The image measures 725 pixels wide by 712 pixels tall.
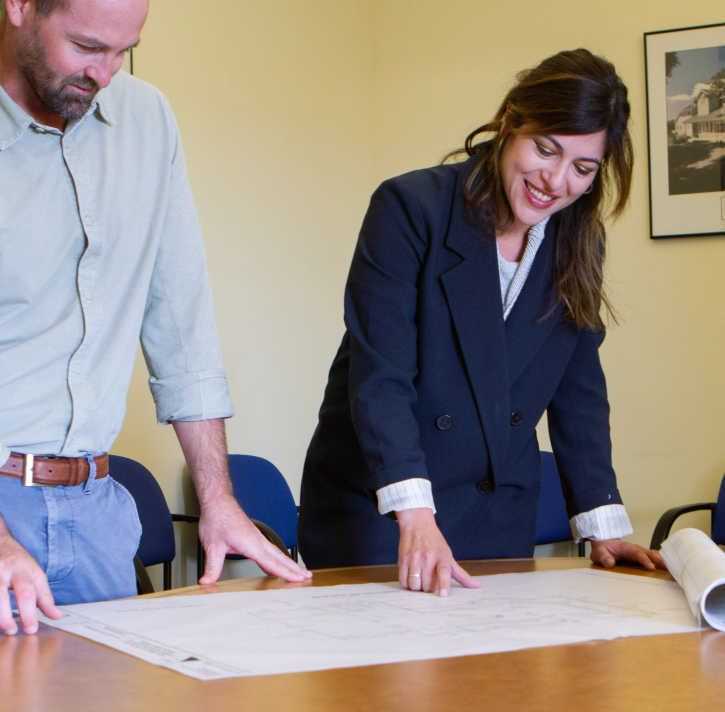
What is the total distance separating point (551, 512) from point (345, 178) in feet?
5.95

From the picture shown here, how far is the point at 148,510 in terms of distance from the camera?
2.79 metres

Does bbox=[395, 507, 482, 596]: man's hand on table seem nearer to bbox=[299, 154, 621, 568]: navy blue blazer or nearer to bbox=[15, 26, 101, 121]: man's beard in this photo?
bbox=[299, 154, 621, 568]: navy blue blazer

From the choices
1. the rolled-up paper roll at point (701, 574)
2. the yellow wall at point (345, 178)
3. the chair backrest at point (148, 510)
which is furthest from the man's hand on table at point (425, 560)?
the yellow wall at point (345, 178)

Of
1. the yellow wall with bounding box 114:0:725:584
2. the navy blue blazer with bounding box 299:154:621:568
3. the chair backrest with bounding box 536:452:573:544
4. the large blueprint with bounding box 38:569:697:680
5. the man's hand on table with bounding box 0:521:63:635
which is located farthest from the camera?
the chair backrest with bounding box 536:452:573:544

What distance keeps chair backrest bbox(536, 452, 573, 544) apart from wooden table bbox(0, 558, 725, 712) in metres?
2.75

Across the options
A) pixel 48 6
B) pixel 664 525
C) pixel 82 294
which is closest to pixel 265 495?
pixel 664 525

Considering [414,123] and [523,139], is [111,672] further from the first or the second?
[414,123]

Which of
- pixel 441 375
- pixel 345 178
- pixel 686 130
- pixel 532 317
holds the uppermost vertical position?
pixel 686 130

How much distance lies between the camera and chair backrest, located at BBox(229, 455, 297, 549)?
3215 mm

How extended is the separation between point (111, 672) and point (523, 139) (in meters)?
1.17

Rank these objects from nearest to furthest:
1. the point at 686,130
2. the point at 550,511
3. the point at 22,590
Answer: the point at 22,590
the point at 550,511
the point at 686,130

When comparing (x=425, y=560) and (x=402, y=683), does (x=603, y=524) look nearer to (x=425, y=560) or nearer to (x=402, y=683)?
(x=425, y=560)

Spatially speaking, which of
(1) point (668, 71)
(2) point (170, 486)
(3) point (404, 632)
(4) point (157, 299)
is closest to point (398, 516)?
(3) point (404, 632)

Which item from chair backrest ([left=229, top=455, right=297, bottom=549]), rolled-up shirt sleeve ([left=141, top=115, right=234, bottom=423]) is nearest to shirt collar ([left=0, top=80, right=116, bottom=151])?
rolled-up shirt sleeve ([left=141, top=115, right=234, bottom=423])
